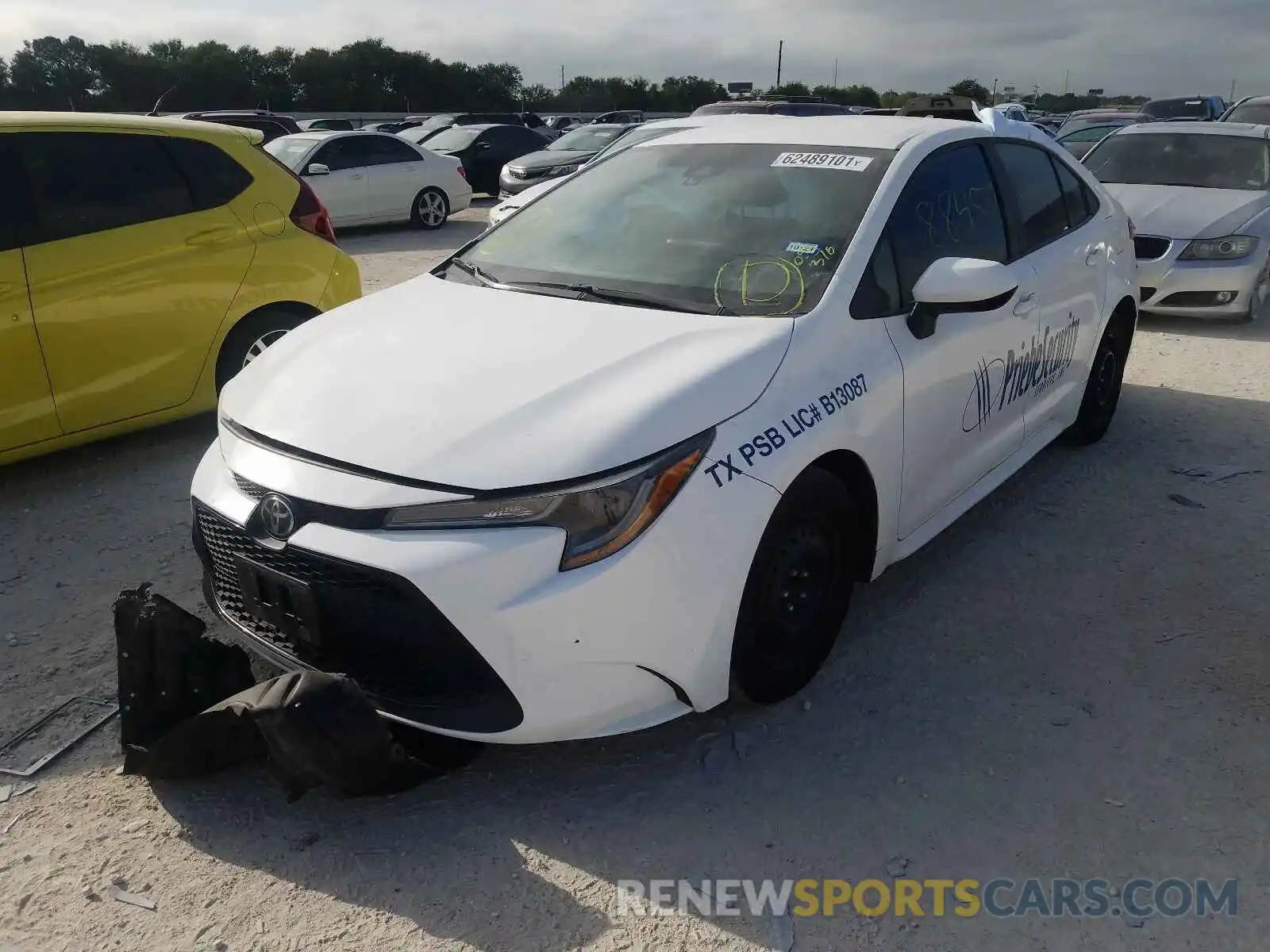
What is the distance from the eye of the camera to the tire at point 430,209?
1416 cm

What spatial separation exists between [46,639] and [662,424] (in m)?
2.36

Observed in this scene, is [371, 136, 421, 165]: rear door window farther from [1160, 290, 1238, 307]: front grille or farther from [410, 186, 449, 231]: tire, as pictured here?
[1160, 290, 1238, 307]: front grille

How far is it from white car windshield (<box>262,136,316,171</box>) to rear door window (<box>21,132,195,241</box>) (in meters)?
8.47

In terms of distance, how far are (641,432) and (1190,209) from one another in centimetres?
750

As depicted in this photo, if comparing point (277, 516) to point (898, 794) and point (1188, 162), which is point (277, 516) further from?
point (1188, 162)

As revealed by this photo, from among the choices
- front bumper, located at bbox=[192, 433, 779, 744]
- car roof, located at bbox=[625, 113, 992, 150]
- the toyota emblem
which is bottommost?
front bumper, located at bbox=[192, 433, 779, 744]

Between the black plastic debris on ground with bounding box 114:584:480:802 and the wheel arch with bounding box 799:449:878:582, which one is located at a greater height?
the wheel arch with bounding box 799:449:878:582

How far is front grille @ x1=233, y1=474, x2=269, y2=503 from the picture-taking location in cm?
254

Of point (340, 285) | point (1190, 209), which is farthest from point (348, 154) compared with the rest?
point (1190, 209)

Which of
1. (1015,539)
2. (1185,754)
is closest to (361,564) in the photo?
(1185,754)

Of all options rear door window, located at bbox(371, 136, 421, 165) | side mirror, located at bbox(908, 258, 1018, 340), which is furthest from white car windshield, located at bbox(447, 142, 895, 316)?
rear door window, located at bbox(371, 136, 421, 165)

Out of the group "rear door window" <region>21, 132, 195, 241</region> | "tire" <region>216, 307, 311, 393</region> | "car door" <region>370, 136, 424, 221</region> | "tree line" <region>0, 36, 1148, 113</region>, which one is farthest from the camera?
"tree line" <region>0, 36, 1148, 113</region>

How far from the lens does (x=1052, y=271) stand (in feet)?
13.5

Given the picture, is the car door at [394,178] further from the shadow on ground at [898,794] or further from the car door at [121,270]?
the shadow on ground at [898,794]
